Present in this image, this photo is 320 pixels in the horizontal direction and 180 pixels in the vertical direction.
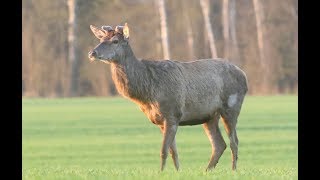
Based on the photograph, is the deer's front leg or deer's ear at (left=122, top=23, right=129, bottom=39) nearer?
deer's ear at (left=122, top=23, right=129, bottom=39)

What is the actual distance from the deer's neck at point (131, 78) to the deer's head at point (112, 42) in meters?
0.21

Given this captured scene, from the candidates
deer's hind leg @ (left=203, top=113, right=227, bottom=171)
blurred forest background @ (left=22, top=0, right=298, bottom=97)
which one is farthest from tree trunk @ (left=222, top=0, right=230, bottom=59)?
deer's hind leg @ (left=203, top=113, right=227, bottom=171)

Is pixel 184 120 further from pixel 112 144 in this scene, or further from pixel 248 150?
pixel 112 144

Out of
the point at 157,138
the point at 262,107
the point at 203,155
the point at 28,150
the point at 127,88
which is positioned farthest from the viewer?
the point at 262,107

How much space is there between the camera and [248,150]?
26719 mm

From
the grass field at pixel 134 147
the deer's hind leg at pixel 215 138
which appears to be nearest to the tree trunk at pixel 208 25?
the grass field at pixel 134 147

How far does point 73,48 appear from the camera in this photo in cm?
7250

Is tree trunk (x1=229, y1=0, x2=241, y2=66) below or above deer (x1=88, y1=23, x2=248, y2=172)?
below

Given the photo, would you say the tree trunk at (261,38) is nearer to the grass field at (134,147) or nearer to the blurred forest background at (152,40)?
the blurred forest background at (152,40)

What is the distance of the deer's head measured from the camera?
15.2 meters

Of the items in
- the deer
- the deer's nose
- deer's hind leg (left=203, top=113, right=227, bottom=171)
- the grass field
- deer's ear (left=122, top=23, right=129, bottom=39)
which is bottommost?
the grass field

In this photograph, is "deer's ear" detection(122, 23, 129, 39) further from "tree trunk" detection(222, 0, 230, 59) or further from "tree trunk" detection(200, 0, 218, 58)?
"tree trunk" detection(222, 0, 230, 59)

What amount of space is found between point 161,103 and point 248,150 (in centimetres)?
1110
